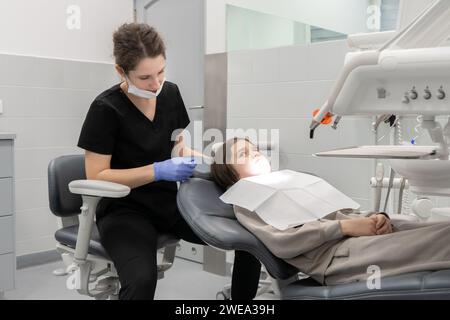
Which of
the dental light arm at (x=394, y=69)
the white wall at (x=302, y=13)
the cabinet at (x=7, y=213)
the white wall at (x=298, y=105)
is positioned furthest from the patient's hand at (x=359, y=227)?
the white wall at (x=302, y=13)

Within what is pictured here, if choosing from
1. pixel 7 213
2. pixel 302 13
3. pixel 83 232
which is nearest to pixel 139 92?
pixel 83 232

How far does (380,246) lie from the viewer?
1.24 m

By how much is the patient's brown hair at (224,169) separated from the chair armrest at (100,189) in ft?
1.16

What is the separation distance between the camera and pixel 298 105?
8.26 feet

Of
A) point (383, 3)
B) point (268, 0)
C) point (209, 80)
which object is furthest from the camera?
point (383, 3)

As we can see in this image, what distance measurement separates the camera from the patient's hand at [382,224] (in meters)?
1.40

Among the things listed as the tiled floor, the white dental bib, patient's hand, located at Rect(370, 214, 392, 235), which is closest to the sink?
patient's hand, located at Rect(370, 214, 392, 235)

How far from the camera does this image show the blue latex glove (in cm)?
164

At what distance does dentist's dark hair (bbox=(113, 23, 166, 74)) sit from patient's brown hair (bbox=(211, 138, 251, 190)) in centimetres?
41

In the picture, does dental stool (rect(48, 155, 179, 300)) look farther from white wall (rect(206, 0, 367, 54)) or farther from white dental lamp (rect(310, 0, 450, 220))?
white wall (rect(206, 0, 367, 54))

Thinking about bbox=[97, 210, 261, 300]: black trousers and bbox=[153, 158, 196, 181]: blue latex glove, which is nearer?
bbox=[97, 210, 261, 300]: black trousers

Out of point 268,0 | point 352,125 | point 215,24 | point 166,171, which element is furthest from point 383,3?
point 166,171
